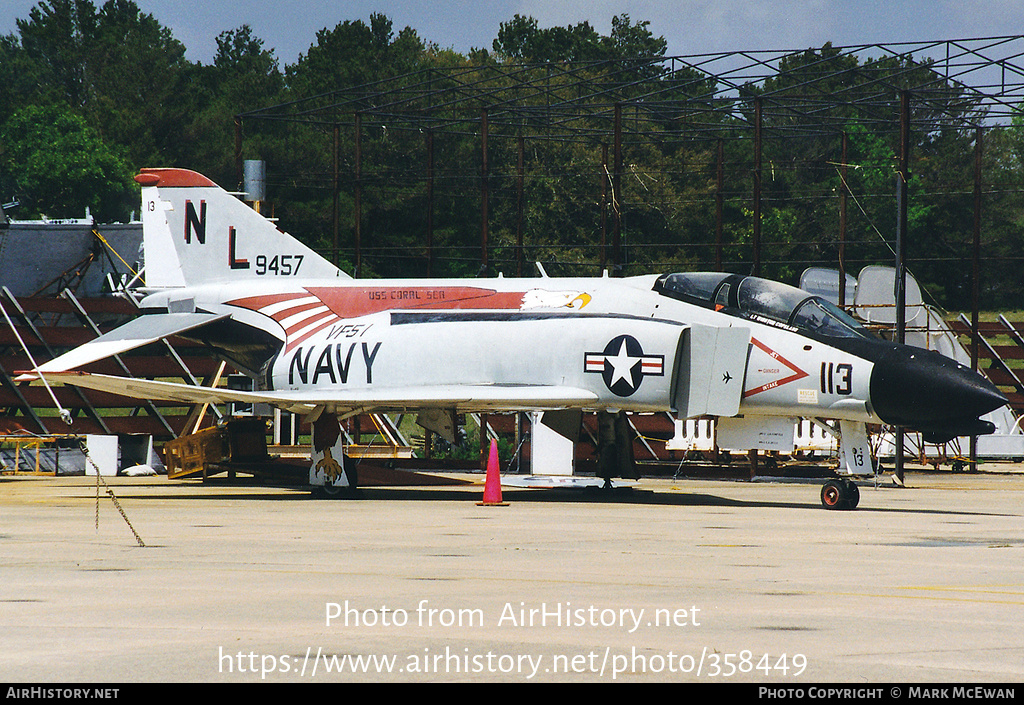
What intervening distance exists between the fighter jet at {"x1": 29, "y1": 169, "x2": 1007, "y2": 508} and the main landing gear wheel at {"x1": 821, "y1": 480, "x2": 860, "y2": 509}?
20mm

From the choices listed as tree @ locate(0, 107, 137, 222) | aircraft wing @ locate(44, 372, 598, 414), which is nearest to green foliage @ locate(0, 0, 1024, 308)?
tree @ locate(0, 107, 137, 222)

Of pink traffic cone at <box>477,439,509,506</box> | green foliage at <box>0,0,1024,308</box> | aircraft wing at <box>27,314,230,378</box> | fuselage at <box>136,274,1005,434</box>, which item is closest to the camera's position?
fuselage at <box>136,274,1005,434</box>

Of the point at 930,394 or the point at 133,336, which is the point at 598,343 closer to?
the point at 930,394

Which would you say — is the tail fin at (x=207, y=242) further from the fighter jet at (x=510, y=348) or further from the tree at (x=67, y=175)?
the tree at (x=67, y=175)

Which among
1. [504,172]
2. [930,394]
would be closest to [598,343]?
[930,394]

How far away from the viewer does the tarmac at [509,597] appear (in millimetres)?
5629

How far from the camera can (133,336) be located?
20.4m

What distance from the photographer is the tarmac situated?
563 centimetres

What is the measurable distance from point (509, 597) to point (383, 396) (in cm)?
1026

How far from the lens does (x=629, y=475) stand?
64.0ft

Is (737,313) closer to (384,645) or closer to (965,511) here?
(965,511)

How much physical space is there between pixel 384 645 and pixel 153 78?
73.5m

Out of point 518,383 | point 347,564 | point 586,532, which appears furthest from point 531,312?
point 347,564

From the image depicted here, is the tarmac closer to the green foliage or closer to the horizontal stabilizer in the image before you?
the horizontal stabilizer
